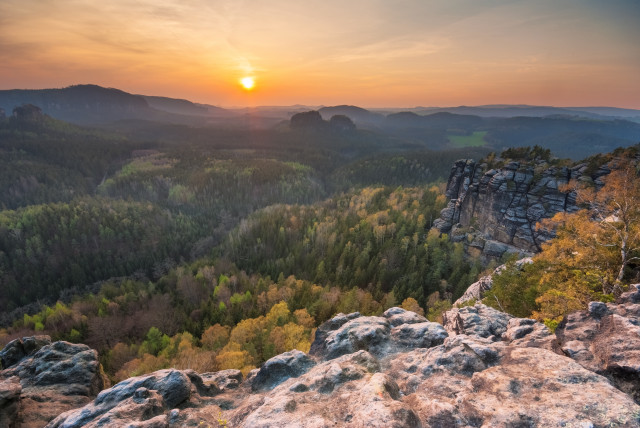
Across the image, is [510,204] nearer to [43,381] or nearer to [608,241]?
[608,241]

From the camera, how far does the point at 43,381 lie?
26.2 metres

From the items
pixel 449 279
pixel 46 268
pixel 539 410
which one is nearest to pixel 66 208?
pixel 46 268

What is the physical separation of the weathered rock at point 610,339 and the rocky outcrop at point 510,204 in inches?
3171

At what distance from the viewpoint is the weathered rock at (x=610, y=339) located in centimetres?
1437

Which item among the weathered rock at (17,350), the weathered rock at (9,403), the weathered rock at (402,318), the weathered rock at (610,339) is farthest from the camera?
the weathered rock at (17,350)

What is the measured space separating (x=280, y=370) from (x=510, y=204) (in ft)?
333

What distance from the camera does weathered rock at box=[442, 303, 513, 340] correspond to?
25.3m

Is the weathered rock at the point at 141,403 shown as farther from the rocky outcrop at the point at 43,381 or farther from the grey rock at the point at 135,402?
the rocky outcrop at the point at 43,381

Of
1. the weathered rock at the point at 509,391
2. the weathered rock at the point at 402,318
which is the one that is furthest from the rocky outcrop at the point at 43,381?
the weathered rock at the point at 402,318

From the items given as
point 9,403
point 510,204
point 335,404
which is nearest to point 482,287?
point 335,404

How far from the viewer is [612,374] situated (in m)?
14.8

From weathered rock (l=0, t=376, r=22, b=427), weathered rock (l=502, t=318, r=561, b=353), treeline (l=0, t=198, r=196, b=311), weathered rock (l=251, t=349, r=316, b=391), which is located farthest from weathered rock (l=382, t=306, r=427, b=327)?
treeline (l=0, t=198, r=196, b=311)

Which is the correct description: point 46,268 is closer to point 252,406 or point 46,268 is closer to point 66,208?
point 66,208

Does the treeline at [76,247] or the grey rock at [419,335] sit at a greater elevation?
the grey rock at [419,335]
